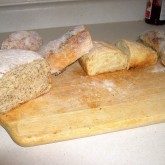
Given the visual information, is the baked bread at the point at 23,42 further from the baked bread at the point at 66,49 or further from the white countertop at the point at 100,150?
the white countertop at the point at 100,150

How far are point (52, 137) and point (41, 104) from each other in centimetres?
25

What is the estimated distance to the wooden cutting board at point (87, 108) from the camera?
1199mm

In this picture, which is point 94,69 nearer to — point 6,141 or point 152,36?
point 152,36

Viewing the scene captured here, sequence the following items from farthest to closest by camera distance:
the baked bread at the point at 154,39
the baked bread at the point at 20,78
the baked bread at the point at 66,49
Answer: the baked bread at the point at 154,39 < the baked bread at the point at 66,49 < the baked bread at the point at 20,78

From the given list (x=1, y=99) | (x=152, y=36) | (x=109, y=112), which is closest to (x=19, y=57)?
(x=1, y=99)

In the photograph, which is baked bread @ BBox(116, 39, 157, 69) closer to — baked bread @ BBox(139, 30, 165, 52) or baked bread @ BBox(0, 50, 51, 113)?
baked bread @ BBox(139, 30, 165, 52)

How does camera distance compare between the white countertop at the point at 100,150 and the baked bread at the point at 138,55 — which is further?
the baked bread at the point at 138,55

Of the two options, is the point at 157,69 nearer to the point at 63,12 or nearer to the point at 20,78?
the point at 20,78

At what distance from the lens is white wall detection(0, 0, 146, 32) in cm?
239

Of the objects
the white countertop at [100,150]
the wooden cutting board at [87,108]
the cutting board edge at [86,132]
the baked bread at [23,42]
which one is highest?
the baked bread at [23,42]

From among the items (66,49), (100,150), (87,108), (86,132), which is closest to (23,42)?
(66,49)

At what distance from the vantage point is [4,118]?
4.11 ft

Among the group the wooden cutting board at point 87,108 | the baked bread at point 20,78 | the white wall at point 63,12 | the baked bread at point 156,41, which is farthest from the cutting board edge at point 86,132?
the white wall at point 63,12

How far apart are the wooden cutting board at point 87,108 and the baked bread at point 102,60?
53 millimetres
